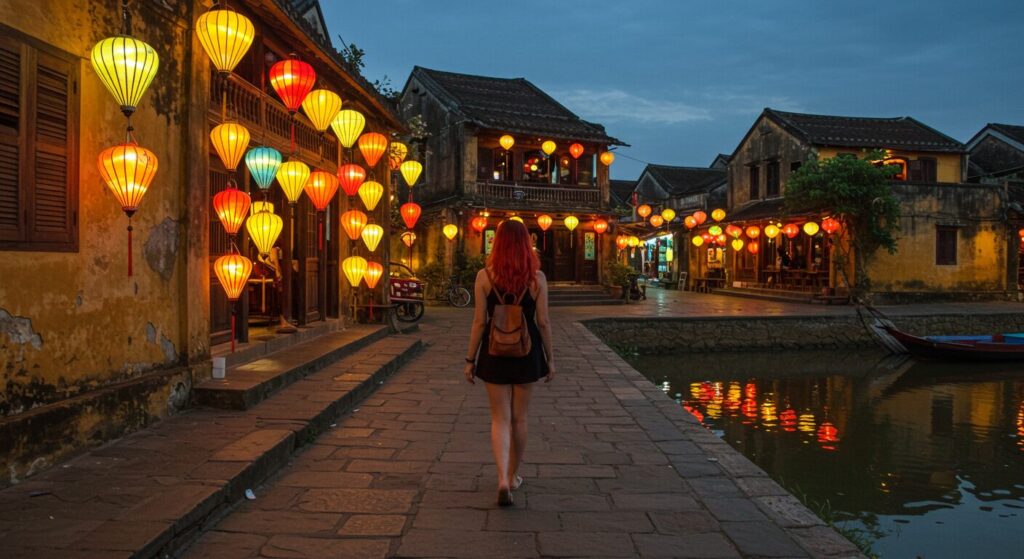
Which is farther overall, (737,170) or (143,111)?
(737,170)

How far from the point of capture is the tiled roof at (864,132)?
2375 cm

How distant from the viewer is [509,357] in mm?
4039

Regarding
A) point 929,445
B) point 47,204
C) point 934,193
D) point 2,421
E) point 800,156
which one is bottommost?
point 929,445

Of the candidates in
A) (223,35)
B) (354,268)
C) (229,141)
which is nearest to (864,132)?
(354,268)

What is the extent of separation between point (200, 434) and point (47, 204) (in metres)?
1.84

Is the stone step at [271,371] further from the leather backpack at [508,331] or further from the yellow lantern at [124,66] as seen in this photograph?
the leather backpack at [508,331]

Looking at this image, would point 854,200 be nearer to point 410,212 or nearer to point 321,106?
point 410,212

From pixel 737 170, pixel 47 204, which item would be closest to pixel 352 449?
pixel 47 204

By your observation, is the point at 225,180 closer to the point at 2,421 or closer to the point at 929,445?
the point at 2,421

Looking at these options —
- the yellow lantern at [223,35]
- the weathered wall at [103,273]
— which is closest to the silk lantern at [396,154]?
the yellow lantern at [223,35]

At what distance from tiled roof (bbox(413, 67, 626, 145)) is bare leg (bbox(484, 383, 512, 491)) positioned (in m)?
18.2

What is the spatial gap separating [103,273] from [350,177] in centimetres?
568

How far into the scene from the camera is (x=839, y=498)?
20.8ft

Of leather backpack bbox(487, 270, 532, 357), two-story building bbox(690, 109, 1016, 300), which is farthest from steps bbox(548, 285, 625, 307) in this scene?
leather backpack bbox(487, 270, 532, 357)
